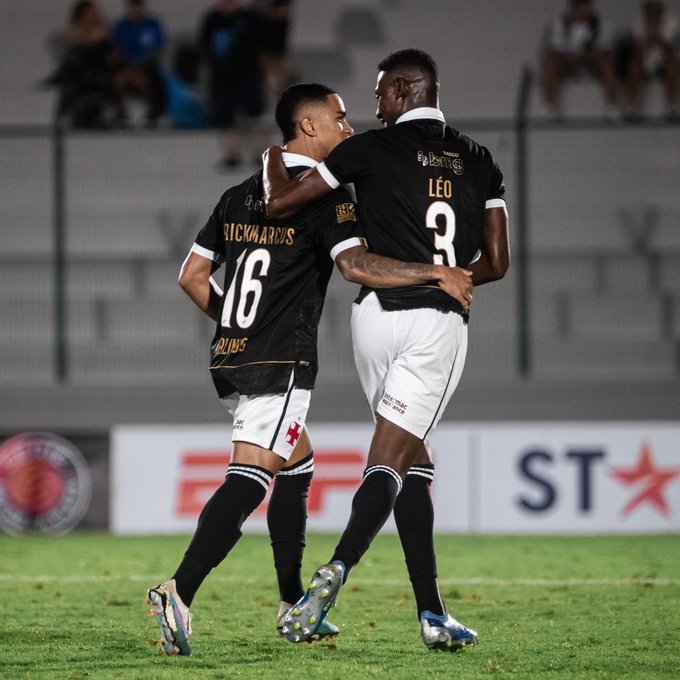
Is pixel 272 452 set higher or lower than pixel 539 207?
lower

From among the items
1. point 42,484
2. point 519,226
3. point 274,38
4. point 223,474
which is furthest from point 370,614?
point 274,38

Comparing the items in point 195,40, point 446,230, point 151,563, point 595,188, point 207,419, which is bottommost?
point 151,563

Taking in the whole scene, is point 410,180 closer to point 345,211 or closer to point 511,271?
point 345,211

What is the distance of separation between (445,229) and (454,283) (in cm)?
22

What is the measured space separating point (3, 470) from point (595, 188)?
221 inches

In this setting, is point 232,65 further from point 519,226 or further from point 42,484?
point 42,484

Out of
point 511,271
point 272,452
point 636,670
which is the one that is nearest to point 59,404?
point 511,271

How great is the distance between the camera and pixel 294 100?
486 cm

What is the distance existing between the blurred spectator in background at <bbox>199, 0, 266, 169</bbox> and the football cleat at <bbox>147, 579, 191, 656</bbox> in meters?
8.40

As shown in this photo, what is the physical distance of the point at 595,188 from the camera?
11.5m

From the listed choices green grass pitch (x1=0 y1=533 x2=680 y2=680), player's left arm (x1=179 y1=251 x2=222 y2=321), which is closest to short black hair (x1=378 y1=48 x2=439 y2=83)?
player's left arm (x1=179 y1=251 x2=222 y2=321)

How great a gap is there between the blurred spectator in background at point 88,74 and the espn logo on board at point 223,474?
4.08 meters

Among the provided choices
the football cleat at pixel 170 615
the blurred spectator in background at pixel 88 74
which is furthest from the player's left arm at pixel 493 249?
the blurred spectator in background at pixel 88 74

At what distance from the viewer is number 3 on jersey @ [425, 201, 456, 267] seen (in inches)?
180
